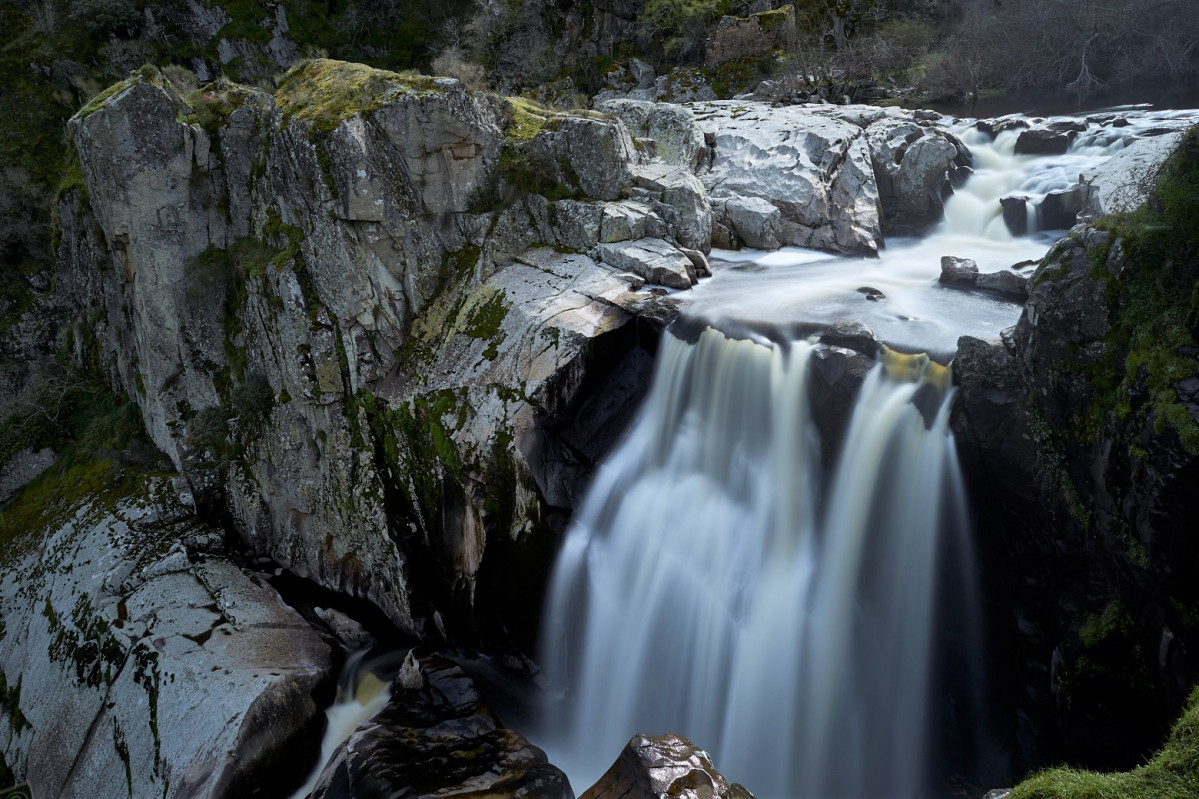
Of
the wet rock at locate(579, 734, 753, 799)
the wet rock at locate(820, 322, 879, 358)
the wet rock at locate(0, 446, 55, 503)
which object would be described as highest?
→ the wet rock at locate(820, 322, 879, 358)

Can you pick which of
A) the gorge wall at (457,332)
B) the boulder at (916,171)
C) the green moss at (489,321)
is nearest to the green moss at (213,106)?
the gorge wall at (457,332)

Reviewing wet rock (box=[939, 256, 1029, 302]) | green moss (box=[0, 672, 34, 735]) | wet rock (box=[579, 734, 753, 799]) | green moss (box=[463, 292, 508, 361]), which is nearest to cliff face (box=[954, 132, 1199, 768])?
wet rock (box=[939, 256, 1029, 302])

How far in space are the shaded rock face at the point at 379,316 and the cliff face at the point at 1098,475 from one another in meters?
5.43

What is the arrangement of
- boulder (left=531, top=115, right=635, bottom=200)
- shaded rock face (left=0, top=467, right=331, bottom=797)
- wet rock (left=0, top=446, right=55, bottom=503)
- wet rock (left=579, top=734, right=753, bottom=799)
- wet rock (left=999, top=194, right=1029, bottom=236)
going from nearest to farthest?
wet rock (left=579, top=734, right=753, bottom=799) < shaded rock face (left=0, top=467, right=331, bottom=797) < boulder (left=531, top=115, right=635, bottom=200) < wet rock (left=999, top=194, right=1029, bottom=236) < wet rock (left=0, top=446, right=55, bottom=503)

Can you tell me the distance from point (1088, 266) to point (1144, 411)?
6.88 feet

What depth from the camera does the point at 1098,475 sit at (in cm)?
Result: 729

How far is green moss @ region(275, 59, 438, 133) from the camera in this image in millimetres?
12812

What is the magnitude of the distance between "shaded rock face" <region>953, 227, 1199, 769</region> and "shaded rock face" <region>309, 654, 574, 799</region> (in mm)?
5882

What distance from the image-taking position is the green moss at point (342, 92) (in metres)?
12.8

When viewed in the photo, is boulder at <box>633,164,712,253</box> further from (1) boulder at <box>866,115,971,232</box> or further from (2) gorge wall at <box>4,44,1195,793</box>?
(1) boulder at <box>866,115,971,232</box>

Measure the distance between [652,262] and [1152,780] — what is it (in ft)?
32.9

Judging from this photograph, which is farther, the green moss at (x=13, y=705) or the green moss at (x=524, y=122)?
the green moss at (x=524, y=122)

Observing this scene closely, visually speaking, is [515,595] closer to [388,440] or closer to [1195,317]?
[388,440]

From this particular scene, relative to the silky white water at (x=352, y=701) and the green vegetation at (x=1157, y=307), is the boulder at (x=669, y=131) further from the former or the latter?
the silky white water at (x=352, y=701)
